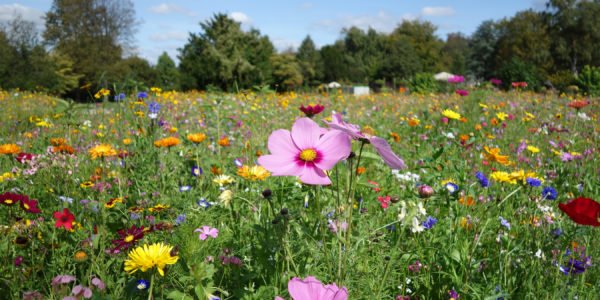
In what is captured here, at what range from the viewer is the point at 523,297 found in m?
1.46

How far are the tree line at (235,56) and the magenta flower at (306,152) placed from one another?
9.95 m

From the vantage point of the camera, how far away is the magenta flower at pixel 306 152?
2.61 feet

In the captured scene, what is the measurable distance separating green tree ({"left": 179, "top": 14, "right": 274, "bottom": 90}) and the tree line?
0.19 feet

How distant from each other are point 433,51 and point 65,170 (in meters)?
50.2

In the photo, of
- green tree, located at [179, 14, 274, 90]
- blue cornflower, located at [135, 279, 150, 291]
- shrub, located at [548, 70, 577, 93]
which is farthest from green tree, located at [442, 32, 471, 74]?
blue cornflower, located at [135, 279, 150, 291]

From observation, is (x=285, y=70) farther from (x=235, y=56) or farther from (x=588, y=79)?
(x=588, y=79)

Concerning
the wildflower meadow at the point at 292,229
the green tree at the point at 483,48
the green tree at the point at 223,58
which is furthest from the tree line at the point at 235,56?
the wildflower meadow at the point at 292,229

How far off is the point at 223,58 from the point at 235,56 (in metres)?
0.72

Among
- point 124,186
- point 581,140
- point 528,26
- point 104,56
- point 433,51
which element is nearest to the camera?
point 124,186

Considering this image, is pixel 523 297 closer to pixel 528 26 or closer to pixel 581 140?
pixel 581 140

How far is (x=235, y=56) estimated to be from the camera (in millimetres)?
21828

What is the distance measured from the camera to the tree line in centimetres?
1686

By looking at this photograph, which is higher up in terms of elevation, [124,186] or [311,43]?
[311,43]

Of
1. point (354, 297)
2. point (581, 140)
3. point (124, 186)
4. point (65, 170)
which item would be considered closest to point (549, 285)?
point (354, 297)
